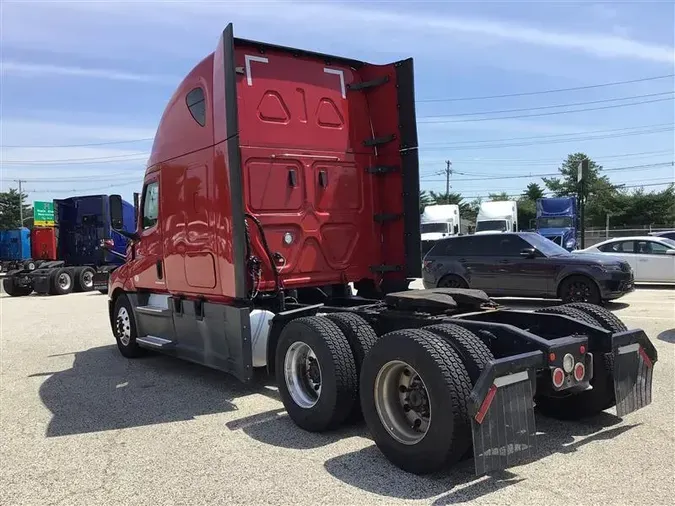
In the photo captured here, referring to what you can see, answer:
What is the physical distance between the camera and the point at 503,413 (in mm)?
3623

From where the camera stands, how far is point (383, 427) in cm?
419

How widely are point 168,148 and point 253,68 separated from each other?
1.61m

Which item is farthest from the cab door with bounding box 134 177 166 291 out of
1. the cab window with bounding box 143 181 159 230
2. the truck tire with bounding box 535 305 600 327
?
the truck tire with bounding box 535 305 600 327

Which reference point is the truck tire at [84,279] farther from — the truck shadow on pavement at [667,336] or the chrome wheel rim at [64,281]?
the truck shadow on pavement at [667,336]

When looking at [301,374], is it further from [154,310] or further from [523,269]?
[523,269]

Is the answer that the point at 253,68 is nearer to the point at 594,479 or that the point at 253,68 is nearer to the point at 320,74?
the point at 320,74

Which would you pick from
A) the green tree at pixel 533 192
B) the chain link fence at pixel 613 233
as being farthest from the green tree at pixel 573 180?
the chain link fence at pixel 613 233

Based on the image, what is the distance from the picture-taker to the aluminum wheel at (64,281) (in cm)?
2198

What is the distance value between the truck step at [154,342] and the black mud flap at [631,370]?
494 cm

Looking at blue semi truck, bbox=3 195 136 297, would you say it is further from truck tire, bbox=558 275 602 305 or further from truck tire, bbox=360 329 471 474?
truck tire, bbox=360 329 471 474

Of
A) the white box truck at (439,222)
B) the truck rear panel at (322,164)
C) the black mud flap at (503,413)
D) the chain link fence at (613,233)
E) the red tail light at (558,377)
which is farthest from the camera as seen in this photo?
the chain link fence at (613,233)

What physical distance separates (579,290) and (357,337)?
8.55 m

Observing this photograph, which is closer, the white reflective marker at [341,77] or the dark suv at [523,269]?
the white reflective marker at [341,77]

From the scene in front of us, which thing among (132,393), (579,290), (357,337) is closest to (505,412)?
(357,337)
